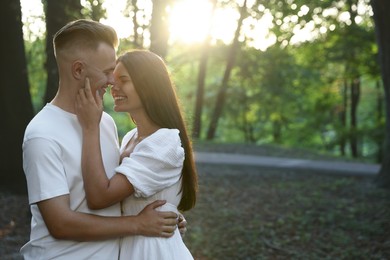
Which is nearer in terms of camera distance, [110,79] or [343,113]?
[110,79]


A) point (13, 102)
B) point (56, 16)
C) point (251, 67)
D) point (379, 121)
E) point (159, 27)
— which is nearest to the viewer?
point (56, 16)

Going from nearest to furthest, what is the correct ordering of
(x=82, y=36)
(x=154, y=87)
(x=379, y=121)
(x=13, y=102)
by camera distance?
(x=82, y=36) → (x=154, y=87) → (x=13, y=102) → (x=379, y=121)

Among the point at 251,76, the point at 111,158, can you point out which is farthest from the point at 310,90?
the point at 111,158

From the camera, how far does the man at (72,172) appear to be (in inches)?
94.2

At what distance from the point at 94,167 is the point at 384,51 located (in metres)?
8.25

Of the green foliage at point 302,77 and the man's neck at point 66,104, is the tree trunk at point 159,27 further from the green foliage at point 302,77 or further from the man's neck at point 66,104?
the green foliage at point 302,77

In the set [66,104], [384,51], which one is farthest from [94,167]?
[384,51]

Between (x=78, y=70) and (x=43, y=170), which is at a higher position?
(x=78, y=70)

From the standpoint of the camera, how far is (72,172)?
249 centimetres

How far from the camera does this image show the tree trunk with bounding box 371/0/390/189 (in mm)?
9298

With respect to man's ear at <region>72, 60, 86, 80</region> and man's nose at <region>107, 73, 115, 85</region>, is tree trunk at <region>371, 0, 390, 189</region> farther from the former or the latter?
man's ear at <region>72, 60, 86, 80</region>

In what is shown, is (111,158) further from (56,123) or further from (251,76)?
(251,76)

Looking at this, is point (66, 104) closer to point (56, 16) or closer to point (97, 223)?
point (97, 223)

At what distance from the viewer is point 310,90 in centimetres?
3183
